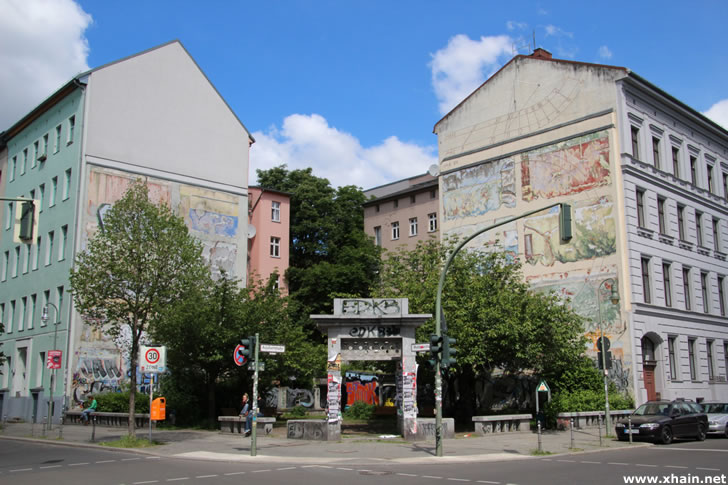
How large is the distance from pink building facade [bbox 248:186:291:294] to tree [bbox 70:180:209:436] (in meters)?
32.5

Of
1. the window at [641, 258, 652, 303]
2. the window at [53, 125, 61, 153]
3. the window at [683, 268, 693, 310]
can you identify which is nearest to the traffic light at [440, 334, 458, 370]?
the window at [641, 258, 652, 303]

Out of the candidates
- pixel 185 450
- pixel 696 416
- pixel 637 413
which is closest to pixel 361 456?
pixel 185 450

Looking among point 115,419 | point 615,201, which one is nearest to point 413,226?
point 615,201

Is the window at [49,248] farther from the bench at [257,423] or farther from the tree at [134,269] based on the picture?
the bench at [257,423]

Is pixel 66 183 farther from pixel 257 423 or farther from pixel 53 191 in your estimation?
pixel 257 423

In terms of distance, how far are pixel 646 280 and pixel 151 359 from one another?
2650 cm

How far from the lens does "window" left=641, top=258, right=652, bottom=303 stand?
36.4 meters

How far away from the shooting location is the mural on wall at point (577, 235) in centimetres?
3603

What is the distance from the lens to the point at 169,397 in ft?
105

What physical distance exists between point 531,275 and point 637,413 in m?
15.6

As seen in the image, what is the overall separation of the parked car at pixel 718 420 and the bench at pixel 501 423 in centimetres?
664

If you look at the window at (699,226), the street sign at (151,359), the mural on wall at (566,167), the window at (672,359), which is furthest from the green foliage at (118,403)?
the window at (699,226)

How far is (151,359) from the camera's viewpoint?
21719 mm

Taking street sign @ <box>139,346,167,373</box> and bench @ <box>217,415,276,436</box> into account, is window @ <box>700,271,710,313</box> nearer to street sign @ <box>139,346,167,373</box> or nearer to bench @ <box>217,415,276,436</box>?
bench @ <box>217,415,276,436</box>
